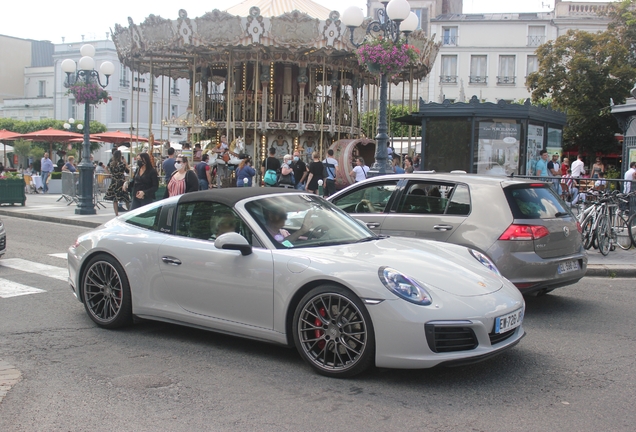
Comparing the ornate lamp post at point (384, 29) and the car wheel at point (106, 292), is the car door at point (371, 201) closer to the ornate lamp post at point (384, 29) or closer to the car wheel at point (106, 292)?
the car wheel at point (106, 292)

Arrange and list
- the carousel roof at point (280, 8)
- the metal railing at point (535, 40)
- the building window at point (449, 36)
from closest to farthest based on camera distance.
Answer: the carousel roof at point (280, 8) → the metal railing at point (535, 40) → the building window at point (449, 36)

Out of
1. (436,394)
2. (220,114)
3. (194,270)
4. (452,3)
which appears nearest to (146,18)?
(220,114)

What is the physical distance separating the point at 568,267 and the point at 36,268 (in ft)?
23.4

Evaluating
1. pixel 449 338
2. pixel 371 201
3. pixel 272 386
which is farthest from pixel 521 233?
pixel 272 386

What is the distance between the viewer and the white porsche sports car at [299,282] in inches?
181

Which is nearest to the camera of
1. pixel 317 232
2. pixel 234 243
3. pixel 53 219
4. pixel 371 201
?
pixel 234 243

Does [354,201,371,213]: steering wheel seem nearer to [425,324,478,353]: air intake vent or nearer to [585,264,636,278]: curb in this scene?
[425,324,478,353]: air intake vent

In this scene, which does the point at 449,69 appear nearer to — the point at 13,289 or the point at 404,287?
the point at 13,289

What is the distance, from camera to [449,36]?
180ft

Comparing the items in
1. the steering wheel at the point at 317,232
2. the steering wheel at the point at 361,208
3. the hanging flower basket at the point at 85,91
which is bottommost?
the steering wheel at the point at 317,232

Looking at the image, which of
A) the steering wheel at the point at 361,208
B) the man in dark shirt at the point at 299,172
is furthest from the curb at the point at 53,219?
the steering wheel at the point at 361,208

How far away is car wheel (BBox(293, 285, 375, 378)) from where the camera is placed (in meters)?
4.68

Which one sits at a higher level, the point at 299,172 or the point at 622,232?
the point at 299,172

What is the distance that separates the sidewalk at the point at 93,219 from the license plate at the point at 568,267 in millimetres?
3003
